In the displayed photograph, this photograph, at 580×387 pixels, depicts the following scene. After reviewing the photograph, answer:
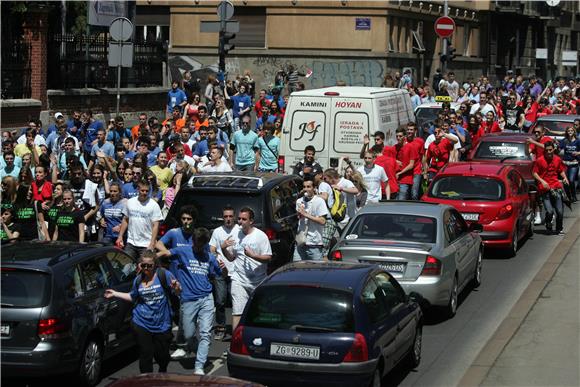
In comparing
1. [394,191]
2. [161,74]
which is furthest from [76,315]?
[161,74]

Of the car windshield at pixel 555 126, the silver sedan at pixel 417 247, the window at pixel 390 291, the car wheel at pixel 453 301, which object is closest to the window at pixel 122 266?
the silver sedan at pixel 417 247

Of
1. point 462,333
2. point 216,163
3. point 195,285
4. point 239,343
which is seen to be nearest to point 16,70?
point 216,163

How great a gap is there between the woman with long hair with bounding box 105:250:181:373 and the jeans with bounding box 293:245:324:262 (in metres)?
4.52

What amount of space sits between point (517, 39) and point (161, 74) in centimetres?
3725

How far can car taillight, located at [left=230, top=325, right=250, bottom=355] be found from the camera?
10922 mm

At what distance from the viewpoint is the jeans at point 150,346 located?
11.3 m

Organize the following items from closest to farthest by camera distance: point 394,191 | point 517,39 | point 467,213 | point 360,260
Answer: point 360,260, point 467,213, point 394,191, point 517,39

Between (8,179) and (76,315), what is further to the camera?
(8,179)

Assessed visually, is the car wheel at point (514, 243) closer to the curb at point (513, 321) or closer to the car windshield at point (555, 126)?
the curb at point (513, 321)

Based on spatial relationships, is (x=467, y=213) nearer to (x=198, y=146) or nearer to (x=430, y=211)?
(x=430, y=211)

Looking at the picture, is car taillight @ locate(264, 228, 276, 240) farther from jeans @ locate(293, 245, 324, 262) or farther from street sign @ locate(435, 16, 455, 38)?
street sign @ locate(435, 16, 455, 38)

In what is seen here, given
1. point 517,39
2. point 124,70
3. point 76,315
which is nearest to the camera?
point 76,315

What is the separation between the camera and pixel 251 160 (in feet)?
76.5

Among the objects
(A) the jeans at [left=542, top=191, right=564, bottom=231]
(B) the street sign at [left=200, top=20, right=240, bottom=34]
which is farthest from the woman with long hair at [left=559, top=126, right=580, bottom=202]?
(B) the street sign at [left=200, top=20, right=240, bottom=34]
